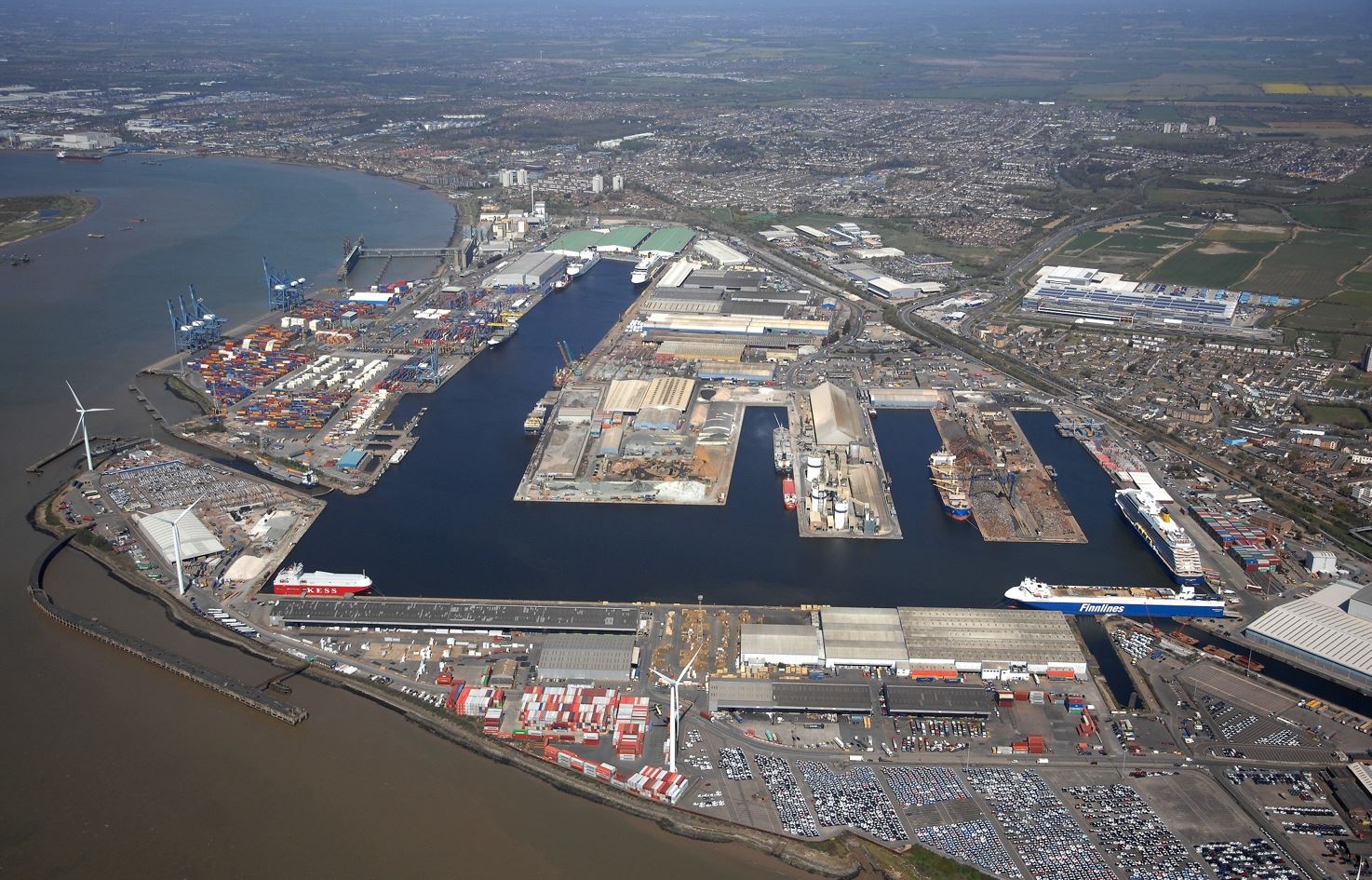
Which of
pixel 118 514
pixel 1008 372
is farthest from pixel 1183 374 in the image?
pixel 118 514

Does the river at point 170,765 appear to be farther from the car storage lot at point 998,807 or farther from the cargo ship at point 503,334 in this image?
the cargo ship at point 503,334

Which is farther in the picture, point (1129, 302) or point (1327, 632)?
point (1129, 302)

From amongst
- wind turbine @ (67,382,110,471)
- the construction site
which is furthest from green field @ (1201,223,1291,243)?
wind turbine @ (67,382,110,471)

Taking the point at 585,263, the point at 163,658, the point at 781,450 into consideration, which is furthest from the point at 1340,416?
the point at 163,658

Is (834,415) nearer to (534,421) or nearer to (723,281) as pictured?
(534,421)

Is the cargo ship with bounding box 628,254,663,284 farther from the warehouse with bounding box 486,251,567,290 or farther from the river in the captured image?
the river

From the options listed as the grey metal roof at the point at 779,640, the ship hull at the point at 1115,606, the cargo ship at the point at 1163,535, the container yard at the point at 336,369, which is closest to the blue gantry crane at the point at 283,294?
the container yard at the point at 336,369
